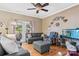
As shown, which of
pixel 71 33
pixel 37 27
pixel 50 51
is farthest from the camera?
pixel 37 27

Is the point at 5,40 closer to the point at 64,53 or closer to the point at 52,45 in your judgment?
the point at 52,45

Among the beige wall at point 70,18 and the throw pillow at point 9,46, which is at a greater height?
the beige wall at point 70,18

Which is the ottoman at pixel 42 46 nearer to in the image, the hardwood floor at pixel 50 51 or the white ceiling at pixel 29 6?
the hardwood floor at pixel 50 51

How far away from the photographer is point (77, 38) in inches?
55.6

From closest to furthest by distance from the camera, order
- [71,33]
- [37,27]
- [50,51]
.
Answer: [71,33] → [50,51] → [37,27]

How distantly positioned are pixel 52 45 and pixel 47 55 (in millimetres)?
178

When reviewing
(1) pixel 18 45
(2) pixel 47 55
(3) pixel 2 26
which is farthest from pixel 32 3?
(2) pixel 47 55

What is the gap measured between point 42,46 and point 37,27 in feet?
1.10

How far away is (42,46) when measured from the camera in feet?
5.05

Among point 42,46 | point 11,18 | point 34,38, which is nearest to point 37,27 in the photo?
point 34,38

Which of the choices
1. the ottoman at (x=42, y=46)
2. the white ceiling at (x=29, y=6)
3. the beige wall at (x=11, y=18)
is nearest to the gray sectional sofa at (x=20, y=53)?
the ottoman at (x=42, y=46)

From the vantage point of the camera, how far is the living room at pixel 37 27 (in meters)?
1.49

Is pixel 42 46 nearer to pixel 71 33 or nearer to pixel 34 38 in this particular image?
pixel 34 38

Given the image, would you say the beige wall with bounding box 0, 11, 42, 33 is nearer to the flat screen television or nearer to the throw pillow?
the throw pillow
